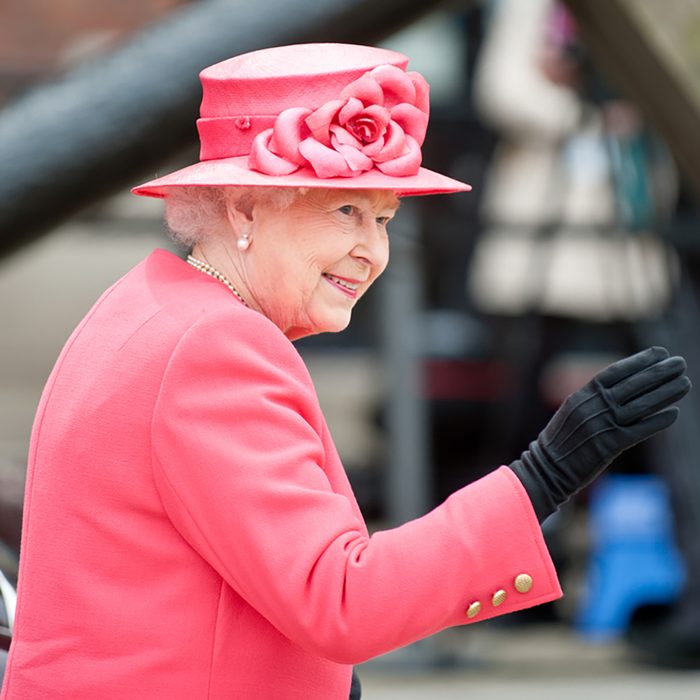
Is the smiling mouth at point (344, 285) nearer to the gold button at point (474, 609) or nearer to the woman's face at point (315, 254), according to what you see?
the woman's face at point (315, 254)

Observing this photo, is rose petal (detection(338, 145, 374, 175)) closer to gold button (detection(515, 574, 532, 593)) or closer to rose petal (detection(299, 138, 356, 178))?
rose petal (detection(299, 138, 356, 178))

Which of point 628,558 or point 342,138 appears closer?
point 342,138

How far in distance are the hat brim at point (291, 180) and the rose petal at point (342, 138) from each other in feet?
0.11

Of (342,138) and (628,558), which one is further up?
(342,138)

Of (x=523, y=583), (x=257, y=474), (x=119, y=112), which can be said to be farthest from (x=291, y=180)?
(x=119, y=112)

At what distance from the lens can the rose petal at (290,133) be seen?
1577mm

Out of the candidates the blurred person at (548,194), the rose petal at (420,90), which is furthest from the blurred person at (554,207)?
the rose petal at (420,90)

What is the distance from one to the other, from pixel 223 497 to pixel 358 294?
34 cm

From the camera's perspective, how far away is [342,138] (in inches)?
62.6

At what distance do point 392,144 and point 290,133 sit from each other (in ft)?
0.36

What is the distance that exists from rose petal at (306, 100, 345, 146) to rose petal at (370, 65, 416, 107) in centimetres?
6

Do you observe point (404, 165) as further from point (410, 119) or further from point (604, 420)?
point (604, 420)

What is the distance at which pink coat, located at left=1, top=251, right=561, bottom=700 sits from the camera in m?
1.47

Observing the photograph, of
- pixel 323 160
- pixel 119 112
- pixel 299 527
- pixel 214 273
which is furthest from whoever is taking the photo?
pixel 119 112
